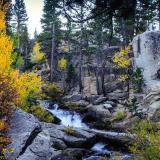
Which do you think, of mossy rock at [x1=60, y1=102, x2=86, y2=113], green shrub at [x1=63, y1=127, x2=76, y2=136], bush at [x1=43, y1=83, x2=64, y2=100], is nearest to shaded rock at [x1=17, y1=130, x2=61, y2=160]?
green shrub at [x1=63, y1=127, x2=76, y2=136]

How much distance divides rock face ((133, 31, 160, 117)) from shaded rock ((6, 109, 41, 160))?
59.1ft

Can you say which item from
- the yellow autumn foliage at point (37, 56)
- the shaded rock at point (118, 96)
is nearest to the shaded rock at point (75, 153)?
the shaded rock at point (118, 96)

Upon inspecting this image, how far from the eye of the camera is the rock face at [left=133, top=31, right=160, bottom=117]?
34706 millimetres

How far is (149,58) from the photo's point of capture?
123ft

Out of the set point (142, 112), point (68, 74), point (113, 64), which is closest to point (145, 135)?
point (142, 112)

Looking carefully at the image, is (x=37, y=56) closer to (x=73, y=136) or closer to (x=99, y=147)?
(x=73, y=136)

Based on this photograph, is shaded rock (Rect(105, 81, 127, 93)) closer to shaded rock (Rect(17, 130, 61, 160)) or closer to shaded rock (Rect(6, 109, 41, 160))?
shaded rock (Rect(6, 109, 41, 160))

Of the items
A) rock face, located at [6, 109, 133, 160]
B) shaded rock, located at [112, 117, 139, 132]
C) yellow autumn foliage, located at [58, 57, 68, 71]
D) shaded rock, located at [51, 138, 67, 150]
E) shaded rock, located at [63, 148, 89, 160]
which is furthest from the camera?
yellow autumn foliage, located at [58, 57, 68, 71]

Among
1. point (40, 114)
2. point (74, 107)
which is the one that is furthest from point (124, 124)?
point (74, 107)

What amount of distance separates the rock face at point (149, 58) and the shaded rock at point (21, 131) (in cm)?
1802

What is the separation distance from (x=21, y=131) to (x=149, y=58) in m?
24.5

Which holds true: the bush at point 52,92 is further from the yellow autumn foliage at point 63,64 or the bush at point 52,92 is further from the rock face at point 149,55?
the yellow autumn foliage at point 63,64

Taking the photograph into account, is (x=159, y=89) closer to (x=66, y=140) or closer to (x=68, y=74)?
(x=66, y=140)

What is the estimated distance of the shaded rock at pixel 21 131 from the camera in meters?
14.8
